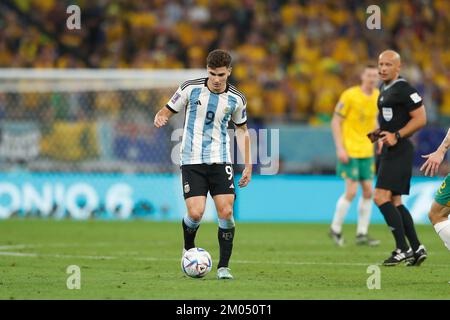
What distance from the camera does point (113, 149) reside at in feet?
60.7

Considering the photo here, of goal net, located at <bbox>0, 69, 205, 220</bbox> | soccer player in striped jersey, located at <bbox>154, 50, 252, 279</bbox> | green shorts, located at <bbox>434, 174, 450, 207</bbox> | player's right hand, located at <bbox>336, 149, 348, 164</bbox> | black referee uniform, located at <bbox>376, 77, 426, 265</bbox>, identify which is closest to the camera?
green shorts, located at <bbox>434, 174, 450, 207</bbox>

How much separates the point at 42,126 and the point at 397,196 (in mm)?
9409

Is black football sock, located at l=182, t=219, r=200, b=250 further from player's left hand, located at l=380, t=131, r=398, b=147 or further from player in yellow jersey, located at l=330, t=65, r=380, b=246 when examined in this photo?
player in yellow jersey, located at l=330, t=65, r=380, b=246

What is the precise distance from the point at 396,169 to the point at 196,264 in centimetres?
288

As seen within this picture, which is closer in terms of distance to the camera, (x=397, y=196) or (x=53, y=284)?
(x=53, y=284)

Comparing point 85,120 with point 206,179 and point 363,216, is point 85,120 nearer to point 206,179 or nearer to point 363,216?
point 363,216

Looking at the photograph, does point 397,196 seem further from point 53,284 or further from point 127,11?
point 127,11

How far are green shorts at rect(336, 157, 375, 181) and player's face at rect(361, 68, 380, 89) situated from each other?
104 centimetres

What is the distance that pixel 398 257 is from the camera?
35.4 feet

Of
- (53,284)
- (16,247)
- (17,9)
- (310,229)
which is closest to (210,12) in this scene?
(17,9)

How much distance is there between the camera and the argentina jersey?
9.44 m

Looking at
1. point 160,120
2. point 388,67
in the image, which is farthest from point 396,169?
point 160,120

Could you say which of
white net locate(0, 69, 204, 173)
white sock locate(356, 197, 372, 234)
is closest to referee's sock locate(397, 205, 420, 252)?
white sock locate(356, 197, 372, 234)
